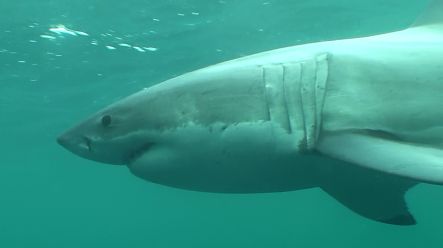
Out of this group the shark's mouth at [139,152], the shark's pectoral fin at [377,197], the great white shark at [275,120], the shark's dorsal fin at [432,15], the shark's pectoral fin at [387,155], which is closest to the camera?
the shark's pectoral fin at [387,155]

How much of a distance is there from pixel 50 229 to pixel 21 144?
161470 mm

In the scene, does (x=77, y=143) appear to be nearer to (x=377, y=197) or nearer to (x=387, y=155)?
(x=387, y=155)

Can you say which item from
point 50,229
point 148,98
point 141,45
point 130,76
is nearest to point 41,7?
point 141,45

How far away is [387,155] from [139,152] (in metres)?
1.42

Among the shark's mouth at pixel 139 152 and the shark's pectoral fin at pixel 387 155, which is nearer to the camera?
Result: the shark's pectoral fin at pixel 387 155

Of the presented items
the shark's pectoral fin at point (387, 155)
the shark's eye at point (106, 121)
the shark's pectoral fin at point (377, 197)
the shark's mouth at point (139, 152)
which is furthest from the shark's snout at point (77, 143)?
the shark's pectoral fin at point (377, 197)

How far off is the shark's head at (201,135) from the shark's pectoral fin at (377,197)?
819 millimetres

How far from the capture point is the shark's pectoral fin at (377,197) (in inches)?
158

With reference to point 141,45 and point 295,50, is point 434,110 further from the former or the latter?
point 141,45

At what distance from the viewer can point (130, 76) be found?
21.4 m

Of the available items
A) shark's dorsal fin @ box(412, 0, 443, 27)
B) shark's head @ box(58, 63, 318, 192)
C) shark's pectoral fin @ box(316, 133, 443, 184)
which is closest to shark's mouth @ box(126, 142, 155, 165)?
shark's head @ box(58, 63, 318, 192)

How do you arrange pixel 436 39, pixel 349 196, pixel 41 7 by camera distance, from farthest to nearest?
pixel 41 7 < pixel 349 196 < pixel 436 39

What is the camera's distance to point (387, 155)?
2686 mm

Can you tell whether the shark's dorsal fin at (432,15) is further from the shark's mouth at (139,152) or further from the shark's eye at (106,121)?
the shark's eye at (106,121)
